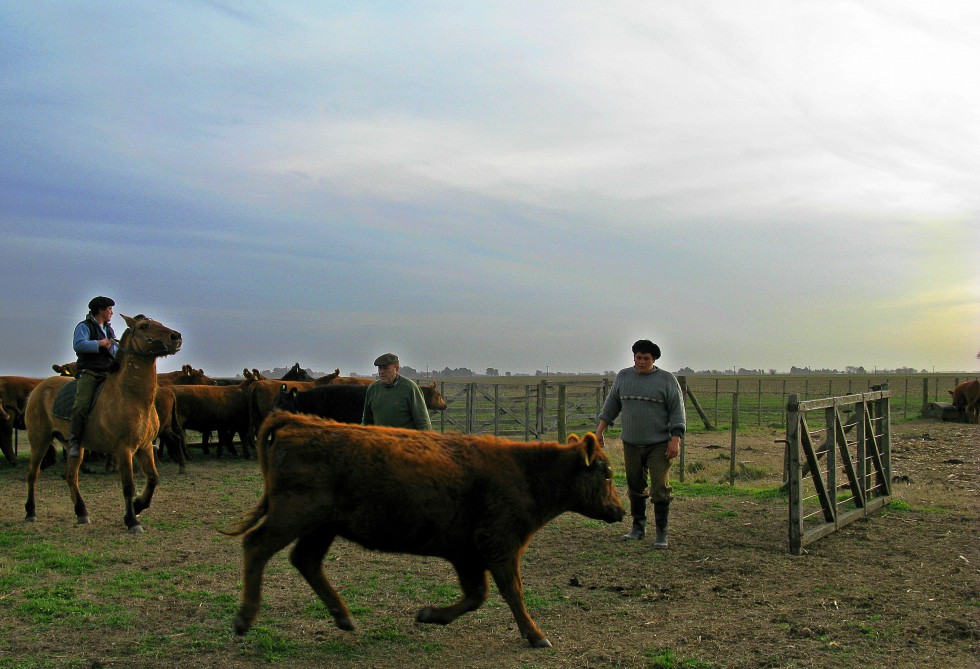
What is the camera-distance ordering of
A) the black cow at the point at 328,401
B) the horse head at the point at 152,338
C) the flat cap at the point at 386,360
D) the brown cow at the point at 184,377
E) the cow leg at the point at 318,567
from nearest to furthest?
1. the cow leg at the point at 318,567
2. the flat cap at the point at 386,360
3. the horse head at the point at 152,338
4. the black cow at the point at 328,401
5. the brown cow at the point at 184,377

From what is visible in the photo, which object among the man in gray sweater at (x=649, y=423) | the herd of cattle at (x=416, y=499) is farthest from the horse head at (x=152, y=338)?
the man in gray sweater at (x=649, y=423)

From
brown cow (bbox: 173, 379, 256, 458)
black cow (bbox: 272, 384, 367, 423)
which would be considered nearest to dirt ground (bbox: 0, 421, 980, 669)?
black cow (bbox: 272, 384, 367, 423)

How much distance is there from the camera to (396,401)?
7.71 metres

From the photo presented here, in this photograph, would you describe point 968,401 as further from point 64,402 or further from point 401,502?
point 401,502

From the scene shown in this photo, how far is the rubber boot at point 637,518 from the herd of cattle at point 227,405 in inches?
359

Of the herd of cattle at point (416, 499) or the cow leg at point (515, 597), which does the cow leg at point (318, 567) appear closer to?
the herd of cattle at point (416, 499)

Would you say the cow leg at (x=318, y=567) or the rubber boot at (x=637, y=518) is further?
the rubber boot at (x=637, y=518)

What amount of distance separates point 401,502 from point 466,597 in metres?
0.93

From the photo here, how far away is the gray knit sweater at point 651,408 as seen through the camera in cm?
836

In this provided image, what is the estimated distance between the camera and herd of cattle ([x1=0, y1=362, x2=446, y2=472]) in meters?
15.9

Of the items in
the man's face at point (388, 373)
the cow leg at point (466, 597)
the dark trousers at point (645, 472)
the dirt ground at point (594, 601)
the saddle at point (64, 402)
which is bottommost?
the dirt ground at point (594, 601)

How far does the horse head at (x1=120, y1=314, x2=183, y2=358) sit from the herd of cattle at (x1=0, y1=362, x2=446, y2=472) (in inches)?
223

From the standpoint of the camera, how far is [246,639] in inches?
208

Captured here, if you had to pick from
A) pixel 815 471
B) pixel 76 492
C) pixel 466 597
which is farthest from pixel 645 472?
pixel 76 492
